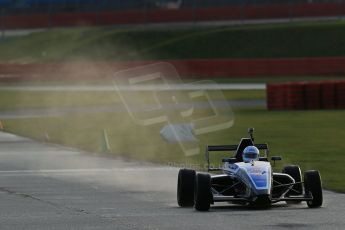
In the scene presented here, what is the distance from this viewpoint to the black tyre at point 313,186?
14.8 meters

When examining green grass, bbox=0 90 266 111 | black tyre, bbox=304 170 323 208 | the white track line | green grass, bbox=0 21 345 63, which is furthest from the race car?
green grass, bbox=0 21 345 63

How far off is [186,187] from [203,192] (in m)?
0.61

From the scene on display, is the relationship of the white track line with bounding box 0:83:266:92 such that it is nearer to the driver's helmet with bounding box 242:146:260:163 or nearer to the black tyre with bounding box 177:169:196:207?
the black tyre with bounding box 177:169:196:207

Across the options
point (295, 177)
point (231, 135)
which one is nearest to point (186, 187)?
point (295, 177)

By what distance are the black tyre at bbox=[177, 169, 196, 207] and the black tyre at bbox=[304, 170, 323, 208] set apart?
4.85 ft

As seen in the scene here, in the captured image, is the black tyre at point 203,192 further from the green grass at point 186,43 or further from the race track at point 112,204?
the green grass at point 186,43

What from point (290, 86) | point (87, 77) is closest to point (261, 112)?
point (290, 86)

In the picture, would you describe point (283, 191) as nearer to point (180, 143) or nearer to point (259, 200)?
point (259, 200)

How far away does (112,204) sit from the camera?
1598cm

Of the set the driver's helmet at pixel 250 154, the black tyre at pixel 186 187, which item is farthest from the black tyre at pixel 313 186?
the black tyre at pixel 186 187

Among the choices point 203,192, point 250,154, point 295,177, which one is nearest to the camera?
point 203,192

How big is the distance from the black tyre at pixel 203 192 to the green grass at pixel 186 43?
163 ft

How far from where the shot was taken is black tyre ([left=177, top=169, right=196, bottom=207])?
15.2 m

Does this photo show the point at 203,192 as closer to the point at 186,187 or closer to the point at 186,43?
the point at 186,187
